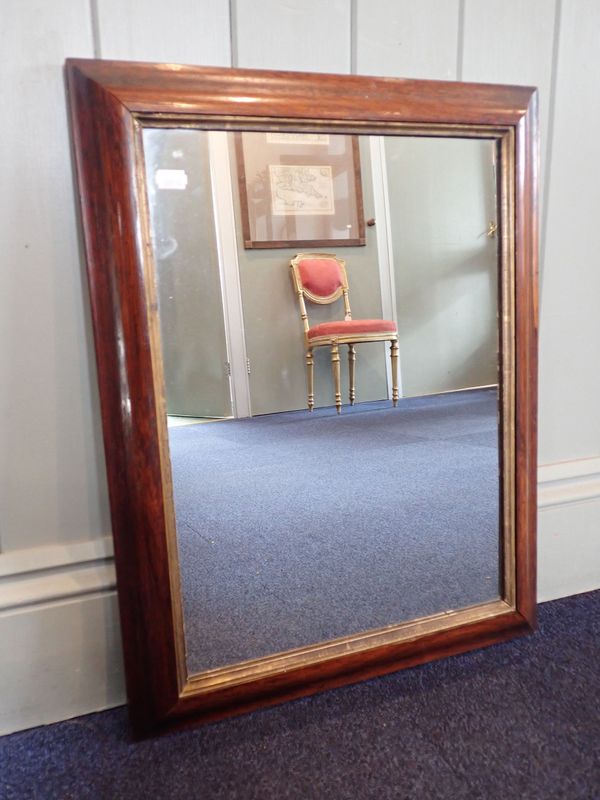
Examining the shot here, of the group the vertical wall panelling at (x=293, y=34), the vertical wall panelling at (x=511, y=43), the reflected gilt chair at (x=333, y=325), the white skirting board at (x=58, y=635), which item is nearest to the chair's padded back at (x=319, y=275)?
the reflected gilt chair at (x=333, y=325)

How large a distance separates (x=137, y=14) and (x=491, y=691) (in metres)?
1.12

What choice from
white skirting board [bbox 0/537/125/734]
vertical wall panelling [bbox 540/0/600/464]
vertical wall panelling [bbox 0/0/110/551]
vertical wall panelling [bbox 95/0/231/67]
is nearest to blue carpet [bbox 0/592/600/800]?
white skirting board [bbox 0/537/125/734]

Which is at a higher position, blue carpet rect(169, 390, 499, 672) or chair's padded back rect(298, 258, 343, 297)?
chair's padded back rect(298, 258, 343, 297)

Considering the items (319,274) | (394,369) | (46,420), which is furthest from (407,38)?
(46,420)

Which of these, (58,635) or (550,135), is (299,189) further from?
(58,635)

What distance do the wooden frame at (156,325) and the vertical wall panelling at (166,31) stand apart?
0.07 meters

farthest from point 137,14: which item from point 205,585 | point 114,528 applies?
point 205,585

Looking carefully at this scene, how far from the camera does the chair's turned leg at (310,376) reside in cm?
93

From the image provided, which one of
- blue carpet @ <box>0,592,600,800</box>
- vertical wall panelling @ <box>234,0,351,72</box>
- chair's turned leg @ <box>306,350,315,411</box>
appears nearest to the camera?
blue carpet @ <box>0,592,600,800</box>

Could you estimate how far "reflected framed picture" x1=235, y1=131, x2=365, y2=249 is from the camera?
83cm

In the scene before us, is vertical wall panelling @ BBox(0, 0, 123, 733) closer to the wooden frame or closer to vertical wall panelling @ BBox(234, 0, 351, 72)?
the wooden frame

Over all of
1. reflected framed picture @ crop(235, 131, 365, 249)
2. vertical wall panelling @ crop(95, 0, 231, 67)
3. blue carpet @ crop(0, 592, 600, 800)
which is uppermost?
vertical wall panelling @ crop(95, 0, 231, 67)

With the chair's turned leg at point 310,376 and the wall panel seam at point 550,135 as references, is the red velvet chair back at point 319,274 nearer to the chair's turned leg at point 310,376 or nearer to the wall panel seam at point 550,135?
the chair's turned leg at point 310,376

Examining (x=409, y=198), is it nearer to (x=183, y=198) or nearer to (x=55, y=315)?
(x=183, y=198)
